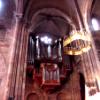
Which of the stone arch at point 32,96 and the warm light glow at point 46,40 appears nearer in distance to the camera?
the stone arch at point 32,96

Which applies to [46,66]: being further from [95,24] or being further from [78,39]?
[95,24]

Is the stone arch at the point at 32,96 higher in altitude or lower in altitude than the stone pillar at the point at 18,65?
lower

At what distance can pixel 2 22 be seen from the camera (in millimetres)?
12586

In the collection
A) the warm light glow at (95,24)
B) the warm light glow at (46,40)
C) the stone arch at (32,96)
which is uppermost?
the warm light glow at (95,24)

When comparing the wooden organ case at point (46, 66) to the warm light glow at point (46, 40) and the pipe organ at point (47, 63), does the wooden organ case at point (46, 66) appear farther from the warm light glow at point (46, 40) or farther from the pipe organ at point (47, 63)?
the warm light glow at point (46, 40)

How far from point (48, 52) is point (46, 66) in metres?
1.72

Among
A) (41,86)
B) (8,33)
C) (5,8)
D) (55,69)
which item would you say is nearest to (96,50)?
(55,69)

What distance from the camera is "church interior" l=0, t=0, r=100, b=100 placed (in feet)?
34.8

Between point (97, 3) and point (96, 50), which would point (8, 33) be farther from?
point (97, 3)

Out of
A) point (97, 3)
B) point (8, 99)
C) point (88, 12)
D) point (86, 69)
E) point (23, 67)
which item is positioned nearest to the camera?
point (8, 99)

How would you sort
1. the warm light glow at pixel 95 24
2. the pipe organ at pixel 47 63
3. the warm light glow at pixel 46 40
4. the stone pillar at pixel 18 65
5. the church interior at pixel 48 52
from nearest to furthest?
the stone pillar at pixel 18 65 → the church interior at pixel 48 52 → the pipe organ at pixel 47 63 → the warm light glow at pixel 95 24 → the warm light glow at pixel 46 40

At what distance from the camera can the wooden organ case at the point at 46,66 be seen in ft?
40.8

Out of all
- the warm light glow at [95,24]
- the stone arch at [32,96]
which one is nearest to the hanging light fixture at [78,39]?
the warm light glow at [95,24]

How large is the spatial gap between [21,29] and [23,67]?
9.15ft
